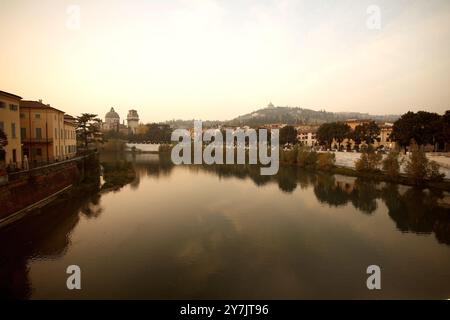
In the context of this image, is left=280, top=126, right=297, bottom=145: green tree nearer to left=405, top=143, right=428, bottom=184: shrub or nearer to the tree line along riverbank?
the tree line along riverbank

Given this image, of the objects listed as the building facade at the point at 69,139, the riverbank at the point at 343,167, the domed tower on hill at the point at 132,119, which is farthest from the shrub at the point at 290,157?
the domed tower on hill at the point at 132,119

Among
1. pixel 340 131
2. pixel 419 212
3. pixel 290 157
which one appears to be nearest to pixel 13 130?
pixel 419 212

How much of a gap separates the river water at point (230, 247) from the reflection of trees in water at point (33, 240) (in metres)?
0.05

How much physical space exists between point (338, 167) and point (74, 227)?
3465cm

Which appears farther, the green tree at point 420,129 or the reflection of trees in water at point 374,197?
the green tree at point 420,129

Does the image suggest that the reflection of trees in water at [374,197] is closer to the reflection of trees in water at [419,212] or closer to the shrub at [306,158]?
the reflection of trees in water at [419,212]

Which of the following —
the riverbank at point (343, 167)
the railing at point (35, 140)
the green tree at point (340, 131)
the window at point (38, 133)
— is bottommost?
the riverbank at point (343, 167)

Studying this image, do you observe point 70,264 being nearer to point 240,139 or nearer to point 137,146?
point 240,139

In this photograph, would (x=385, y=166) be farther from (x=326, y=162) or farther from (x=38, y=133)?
(x=38, y=133)

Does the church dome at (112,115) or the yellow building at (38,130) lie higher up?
the church dome at (112,115)

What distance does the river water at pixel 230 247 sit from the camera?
10.6 metres

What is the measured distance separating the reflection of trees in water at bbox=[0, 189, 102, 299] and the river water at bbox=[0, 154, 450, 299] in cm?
5

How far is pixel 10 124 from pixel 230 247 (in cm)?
1707
